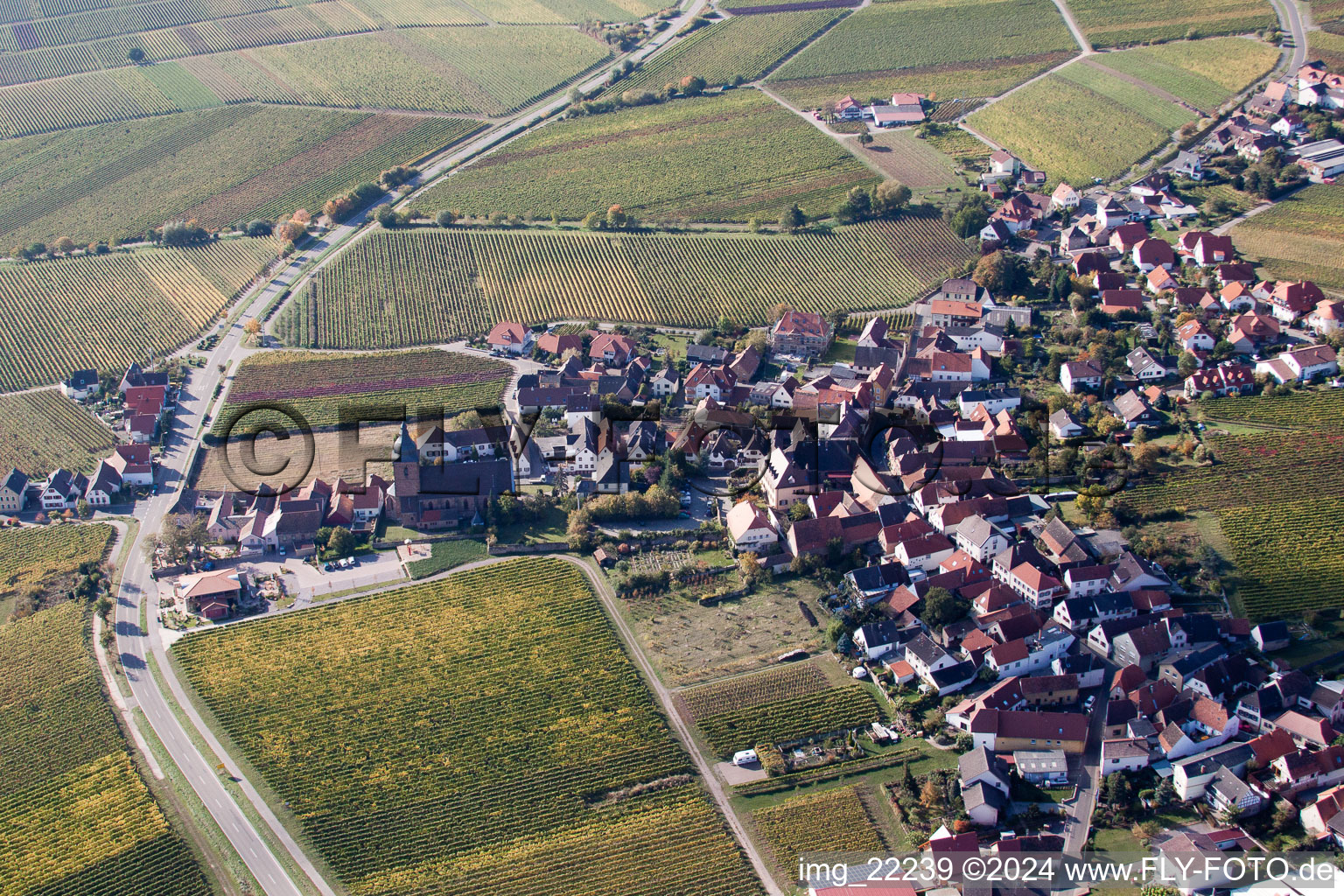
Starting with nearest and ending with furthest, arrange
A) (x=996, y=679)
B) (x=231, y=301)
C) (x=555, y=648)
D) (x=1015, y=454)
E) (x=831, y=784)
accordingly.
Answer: (x=831, y=784) < (x=996, y=679) < (x=555, y=648) < (x=1015, y=454) < (x=231, y=301)

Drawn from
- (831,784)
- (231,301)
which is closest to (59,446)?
(231,301)

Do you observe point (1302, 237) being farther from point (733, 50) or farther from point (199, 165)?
point (199, 165)

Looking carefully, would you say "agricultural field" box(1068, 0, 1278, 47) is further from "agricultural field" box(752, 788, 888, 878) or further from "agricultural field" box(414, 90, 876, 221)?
"agricultural field" box(752, 788, 888, 878)

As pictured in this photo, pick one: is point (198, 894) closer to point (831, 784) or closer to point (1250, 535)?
point (831, 784)

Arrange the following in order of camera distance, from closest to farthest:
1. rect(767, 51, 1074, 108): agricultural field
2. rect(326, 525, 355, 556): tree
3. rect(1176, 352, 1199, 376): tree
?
rect(326, 525, 355, 556): tree → rect(1176, 352, 1199, 376): tree → rect(767, 51, 1074, 108): agricultural field

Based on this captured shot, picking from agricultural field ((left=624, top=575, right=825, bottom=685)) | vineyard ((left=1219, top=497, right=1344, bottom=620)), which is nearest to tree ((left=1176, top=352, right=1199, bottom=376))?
vineyard ((left=1219, top=497, right=1344, bottom=620))
